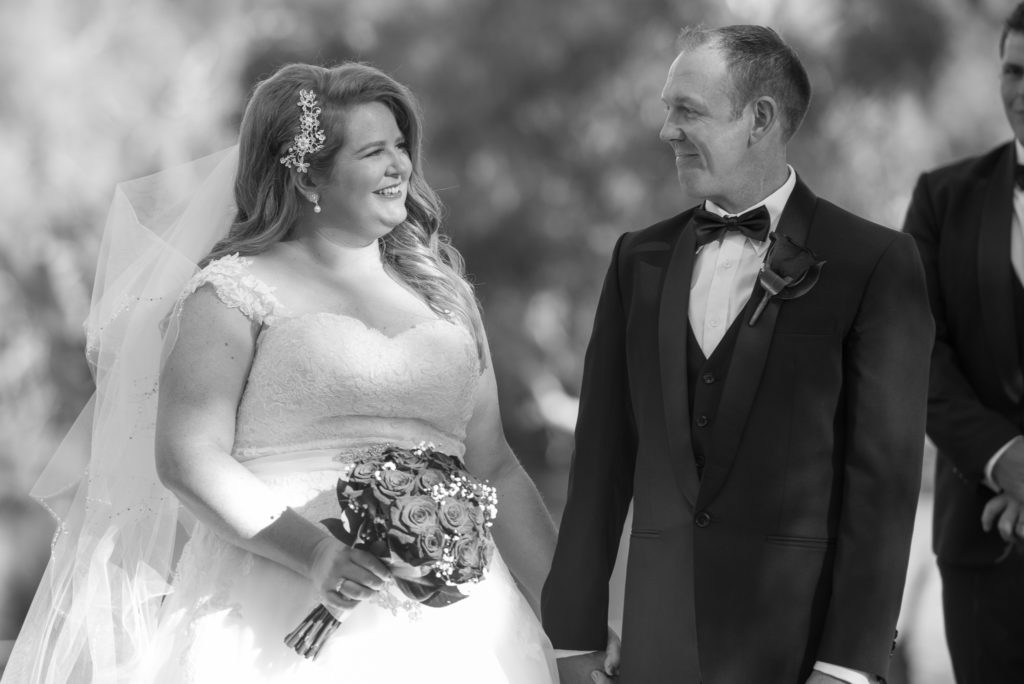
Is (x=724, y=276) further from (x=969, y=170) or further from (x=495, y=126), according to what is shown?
(x=495, y=126)

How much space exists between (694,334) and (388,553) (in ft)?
2.47

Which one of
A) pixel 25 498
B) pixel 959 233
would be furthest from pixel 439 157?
pixel 959 233

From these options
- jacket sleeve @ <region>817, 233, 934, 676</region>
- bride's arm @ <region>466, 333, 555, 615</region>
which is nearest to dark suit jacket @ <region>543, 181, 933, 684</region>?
jacket sleeve @ <region>817, 233, 934, 676</region>

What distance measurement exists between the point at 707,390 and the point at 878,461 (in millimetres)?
352

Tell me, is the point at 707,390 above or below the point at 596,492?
above

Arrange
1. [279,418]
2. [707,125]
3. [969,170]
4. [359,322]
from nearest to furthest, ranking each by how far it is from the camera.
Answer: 1. [707,125]
2. [279,418]
3. [359,322]
4. [969,170]

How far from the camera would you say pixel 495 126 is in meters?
9.97

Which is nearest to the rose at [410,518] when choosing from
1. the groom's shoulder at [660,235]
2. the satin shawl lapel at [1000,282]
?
the groom's shoulder at [660,235]

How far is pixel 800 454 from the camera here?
256cm

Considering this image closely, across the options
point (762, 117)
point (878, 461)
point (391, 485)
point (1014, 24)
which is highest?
point (1014, 24)

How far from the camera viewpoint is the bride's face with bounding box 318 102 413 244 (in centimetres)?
311

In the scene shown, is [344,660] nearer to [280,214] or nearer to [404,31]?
[280,214]

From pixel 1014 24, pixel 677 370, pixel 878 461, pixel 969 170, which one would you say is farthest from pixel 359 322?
pixel 1014 24

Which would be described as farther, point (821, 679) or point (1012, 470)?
point (1012, 470)
